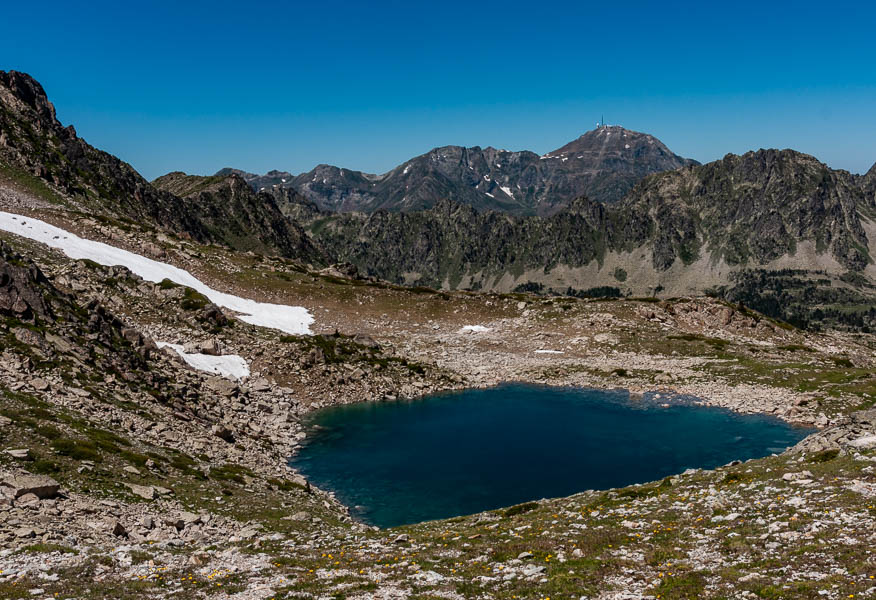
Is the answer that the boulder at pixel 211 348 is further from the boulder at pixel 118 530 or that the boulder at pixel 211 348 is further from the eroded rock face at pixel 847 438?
the eroded rock face at pixel 847 438

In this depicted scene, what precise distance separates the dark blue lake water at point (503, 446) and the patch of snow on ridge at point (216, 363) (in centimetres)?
1295

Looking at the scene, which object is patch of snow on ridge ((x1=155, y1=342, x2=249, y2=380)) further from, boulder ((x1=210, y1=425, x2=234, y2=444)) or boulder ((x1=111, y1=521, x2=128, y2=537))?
boulder ((x1=111, y1=521, x2=128, y2=537))

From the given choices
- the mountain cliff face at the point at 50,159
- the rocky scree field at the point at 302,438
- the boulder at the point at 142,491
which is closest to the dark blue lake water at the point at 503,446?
the rocky scree field at the point at 302,438

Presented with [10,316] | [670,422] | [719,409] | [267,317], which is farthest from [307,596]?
[267,317]

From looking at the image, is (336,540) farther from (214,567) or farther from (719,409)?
(719,409)

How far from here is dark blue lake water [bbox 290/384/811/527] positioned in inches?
1999

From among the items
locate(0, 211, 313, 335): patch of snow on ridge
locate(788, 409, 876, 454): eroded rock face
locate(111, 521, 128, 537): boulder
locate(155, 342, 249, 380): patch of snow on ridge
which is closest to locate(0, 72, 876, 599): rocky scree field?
locate(111, 521, 128, 537): boulder

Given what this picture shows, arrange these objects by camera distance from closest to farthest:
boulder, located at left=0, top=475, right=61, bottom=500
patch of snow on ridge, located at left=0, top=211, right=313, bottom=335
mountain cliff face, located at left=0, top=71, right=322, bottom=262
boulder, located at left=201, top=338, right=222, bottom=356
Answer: boulder, located at left=0, top=475, right=61, bottom=500 → boulder, located at left=201, top=338, right=222, bottom=356 → patch of snow on ridge, located at left=0, top=211, right=313, bottom=335 → mountain cliff face, located at left=0, top=71, right=322, bottom=262

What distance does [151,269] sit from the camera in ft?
334

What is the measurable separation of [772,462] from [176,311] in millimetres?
77124

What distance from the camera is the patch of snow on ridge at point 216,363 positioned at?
7225 centimetres

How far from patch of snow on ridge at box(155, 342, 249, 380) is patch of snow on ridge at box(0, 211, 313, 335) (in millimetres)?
19048

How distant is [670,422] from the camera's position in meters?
70.1

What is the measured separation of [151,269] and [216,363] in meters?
37.7
